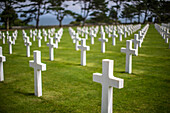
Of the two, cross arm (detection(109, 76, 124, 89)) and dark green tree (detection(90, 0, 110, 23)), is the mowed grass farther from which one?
dark green tree (detection(90, 0, 110, 23))

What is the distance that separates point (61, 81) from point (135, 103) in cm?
232

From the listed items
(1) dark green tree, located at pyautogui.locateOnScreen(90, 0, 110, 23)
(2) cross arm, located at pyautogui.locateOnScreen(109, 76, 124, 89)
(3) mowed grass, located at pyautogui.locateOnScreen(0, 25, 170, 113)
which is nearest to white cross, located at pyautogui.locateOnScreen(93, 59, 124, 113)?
(2) cross arm, located at pyautogui.locateOnScreen(109, 76, 124, 89)

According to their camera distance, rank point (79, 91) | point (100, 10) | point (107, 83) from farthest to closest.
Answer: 1. point (100, 10)
2. point (79, 91)
3. point (107, 83)

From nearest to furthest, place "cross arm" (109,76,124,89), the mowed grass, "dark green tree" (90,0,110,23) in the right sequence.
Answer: "cross arm" (109,76,124,89)
the mowed grass
"dark green tree" (90,0,110,23)

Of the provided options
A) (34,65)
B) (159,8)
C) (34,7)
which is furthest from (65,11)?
(34,65)

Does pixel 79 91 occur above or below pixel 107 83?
below

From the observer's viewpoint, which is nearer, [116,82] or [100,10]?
[116,82]

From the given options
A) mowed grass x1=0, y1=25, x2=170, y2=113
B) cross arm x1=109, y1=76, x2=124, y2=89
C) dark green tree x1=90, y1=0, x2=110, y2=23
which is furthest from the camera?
dark green tree x1=90, y1=0, x2=110, y2=23

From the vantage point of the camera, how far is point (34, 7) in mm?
37469

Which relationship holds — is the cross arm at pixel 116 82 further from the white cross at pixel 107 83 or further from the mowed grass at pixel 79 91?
the mowed grass at pixel 79 91

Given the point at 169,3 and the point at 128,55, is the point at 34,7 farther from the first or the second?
the point at 169,3

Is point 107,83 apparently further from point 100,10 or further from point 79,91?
point 100,10


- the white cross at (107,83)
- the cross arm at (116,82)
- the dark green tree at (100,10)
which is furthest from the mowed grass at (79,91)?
the dark green tree at (100,10)

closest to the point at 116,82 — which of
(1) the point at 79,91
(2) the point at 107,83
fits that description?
(2) the point at 107,83
